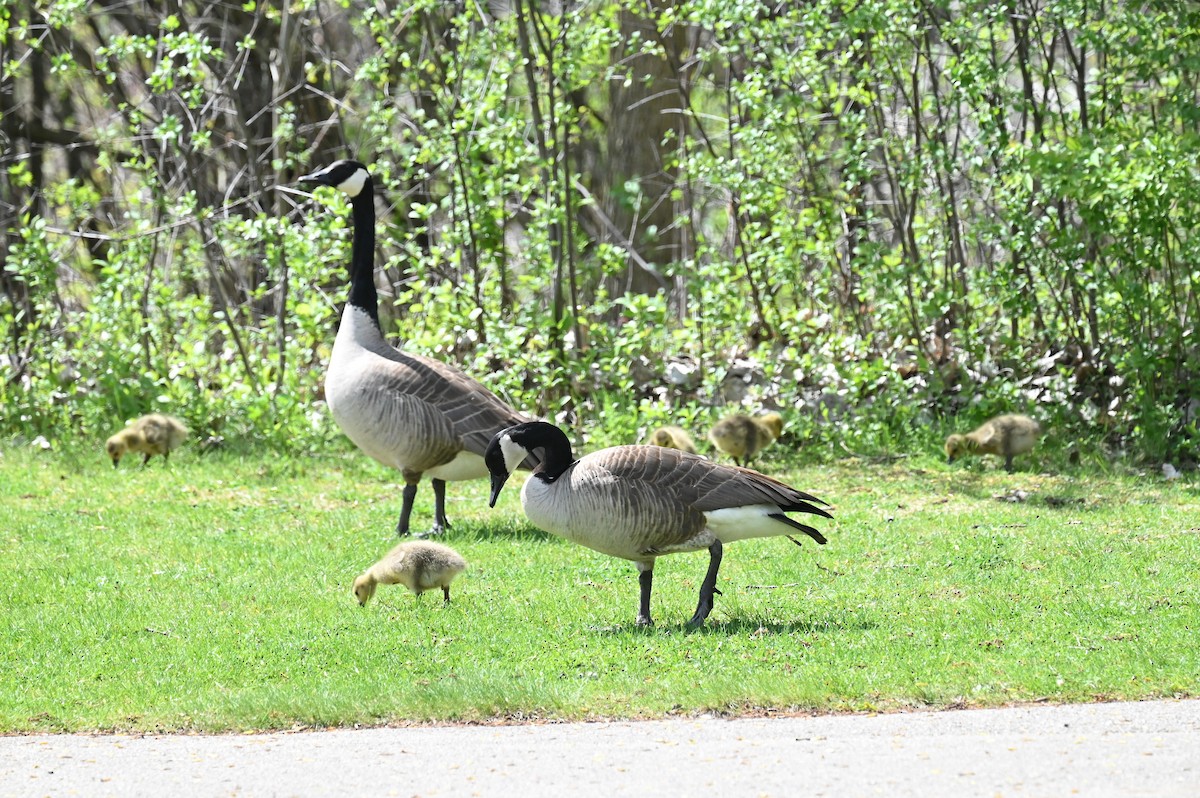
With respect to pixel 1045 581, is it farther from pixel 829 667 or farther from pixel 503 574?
pixel 503 574

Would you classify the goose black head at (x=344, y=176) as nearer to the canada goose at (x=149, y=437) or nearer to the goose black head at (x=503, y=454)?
the canada goose at (x=149, y=437)

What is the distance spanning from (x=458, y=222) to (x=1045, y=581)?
8141 millimetres

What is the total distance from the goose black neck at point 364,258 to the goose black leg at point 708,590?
4.12 meters

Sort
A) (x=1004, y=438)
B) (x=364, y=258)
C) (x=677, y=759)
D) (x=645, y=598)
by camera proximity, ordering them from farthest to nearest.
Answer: (x=1004, y=438) < (x=364, y=258) < (x=645, y=598) < (x=677, y=759)

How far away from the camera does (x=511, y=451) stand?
7.93 m

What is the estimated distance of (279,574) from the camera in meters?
9.31

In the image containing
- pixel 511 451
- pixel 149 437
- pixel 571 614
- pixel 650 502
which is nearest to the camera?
pixel 650 502

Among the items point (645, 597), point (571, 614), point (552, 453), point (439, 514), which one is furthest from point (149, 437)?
point (645, 597)

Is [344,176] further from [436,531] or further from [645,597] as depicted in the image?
[645,597]

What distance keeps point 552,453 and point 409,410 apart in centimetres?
291

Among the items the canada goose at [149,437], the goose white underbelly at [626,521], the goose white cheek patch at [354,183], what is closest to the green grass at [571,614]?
the goose white underbelly at [626,521]

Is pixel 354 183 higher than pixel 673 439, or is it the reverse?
pixel 354 183

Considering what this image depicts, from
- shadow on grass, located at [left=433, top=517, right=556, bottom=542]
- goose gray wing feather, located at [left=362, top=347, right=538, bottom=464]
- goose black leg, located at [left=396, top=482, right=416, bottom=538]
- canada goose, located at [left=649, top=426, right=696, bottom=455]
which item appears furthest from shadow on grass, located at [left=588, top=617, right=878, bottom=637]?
canada goose, located at [left=649, top=426, right=696, bottom=455]

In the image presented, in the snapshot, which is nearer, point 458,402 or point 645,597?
point 645,597
